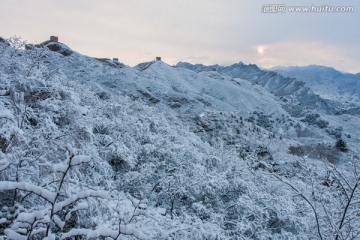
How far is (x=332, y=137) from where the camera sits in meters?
56.8

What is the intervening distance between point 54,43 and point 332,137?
51.9m

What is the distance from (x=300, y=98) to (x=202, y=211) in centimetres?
14639

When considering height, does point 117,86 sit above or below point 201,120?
above

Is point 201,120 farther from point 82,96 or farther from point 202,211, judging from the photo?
point 202,211

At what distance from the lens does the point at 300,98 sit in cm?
14425

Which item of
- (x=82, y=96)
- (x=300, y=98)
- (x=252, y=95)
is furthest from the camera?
(x=300, y=98)

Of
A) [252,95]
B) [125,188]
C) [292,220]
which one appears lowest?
[292,220]

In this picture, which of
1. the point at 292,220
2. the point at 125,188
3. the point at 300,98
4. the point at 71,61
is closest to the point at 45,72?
the point at 125,188

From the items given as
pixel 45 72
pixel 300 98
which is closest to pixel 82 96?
pixel 45 72

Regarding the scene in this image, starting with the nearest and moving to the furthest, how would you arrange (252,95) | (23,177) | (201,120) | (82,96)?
(23,177) < (82,96) < (201,120) < (252,95)

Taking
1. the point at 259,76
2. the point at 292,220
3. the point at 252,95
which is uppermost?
the point at 259,76

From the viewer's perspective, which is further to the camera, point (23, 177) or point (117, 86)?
point (117, 86)

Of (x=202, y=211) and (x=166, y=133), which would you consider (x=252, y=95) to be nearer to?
(x=166, y=133)

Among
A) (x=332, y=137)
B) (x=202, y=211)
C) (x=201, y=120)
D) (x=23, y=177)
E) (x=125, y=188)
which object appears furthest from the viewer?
(x=332, y=137)
